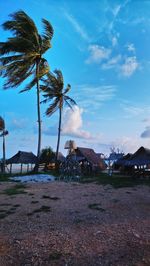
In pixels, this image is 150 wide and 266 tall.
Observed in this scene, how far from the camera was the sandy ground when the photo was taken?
4.92 m

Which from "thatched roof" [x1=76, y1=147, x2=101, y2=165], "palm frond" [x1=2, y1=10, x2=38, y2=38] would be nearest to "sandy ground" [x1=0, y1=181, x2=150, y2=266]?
"palm frond" [x1=2, y1=10, x2=38, y2=38]

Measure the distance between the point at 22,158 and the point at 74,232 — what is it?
27.6 metres

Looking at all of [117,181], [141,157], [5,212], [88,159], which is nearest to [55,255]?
[5,212]

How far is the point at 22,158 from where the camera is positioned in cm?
3334

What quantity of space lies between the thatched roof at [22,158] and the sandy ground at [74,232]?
2303cm

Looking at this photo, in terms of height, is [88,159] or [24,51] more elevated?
[24,51]

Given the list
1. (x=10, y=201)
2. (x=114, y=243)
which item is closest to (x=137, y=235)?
(x=114, y=243)

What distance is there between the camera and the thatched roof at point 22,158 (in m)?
33.2

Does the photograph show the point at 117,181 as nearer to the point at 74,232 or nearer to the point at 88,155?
the point at 74,232

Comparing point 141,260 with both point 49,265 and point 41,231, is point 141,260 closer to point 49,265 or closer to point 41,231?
point 49,265

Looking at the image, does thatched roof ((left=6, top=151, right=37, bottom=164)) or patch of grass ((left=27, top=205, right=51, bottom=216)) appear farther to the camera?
thatched roof ((left=6, top=151, right=37, bottom=164))

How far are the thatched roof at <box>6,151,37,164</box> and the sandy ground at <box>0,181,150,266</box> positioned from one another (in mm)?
23030

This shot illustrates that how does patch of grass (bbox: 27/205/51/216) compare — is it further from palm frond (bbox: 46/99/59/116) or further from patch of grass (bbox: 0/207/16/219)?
palm frond (bbox: 46/99/59/116)

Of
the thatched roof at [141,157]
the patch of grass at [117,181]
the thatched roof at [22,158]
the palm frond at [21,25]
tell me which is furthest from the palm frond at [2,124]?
the thatched roof at [141,157]
